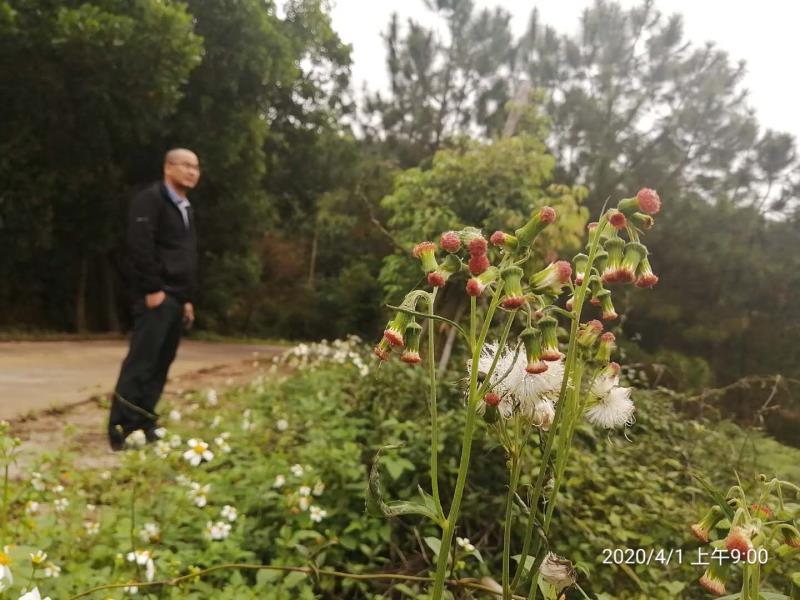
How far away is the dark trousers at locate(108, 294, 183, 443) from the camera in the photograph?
2617mm

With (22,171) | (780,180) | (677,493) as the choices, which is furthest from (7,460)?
(780,180)

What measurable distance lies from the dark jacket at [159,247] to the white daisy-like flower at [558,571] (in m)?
2.42

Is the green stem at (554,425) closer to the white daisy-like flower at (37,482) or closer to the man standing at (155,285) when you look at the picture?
the white daisy-like flower at (37,482)

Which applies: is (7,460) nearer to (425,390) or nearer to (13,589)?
(13,589)

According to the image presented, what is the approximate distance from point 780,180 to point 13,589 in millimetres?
10153

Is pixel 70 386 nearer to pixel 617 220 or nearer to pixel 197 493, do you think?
pixel 197 493

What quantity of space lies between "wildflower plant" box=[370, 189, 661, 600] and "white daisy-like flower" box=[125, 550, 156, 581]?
885 millimetres

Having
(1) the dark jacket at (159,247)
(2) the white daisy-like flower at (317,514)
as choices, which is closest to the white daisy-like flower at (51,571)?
(2) the white daisy-like flower at (317,514)

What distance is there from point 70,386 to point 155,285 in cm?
198

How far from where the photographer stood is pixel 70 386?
4113 mm

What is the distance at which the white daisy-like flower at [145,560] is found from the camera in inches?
50.5

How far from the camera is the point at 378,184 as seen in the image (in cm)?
1195

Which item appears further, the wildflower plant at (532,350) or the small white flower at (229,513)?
the small white flower at (229,513)

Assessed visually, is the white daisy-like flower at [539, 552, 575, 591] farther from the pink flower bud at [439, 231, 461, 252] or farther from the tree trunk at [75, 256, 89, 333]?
the tree trunk at [75, 256, 89, 333]
